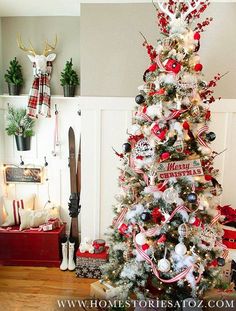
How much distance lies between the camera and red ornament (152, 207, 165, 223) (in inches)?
73.3

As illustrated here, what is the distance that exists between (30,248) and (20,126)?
1304 millimetres

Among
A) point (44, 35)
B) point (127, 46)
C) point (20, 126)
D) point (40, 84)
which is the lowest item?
point (20, 126)

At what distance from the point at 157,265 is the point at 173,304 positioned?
0.32m

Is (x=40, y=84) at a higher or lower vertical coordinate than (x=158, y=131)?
higher

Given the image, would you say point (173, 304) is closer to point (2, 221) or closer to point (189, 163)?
point (189, 163)

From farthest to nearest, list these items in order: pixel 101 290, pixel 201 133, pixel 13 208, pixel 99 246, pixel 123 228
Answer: pixel 13 208, pixel 99 246, pixel 101 290, pixel 123 228, pixel 201 133

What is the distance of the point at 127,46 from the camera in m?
2.58

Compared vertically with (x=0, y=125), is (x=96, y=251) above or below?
below

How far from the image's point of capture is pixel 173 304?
189cm

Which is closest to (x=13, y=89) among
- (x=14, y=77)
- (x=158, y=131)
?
(x=14, y=77)

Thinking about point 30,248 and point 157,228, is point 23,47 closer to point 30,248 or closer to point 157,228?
point 30,248

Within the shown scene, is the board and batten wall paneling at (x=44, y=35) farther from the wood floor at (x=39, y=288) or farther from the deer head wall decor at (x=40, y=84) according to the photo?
the wood floor at (x=39, y=288)

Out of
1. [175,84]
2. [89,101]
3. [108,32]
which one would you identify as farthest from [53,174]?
[175,84]

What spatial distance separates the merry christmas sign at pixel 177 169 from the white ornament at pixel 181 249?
A: 462 millimetres
